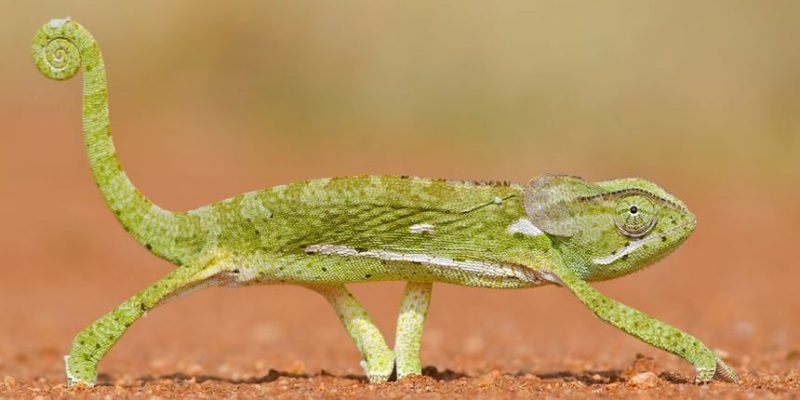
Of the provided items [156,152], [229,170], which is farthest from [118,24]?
[229,170]

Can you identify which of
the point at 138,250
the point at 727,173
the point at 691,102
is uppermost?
the point at 691,102

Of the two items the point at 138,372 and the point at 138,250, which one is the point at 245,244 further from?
the point at 138,250

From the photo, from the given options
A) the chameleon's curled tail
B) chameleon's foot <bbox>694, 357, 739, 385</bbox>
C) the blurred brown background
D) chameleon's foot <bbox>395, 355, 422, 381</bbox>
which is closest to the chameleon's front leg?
chameleon's foot <bbox>694, 357, 739, 385</bbox>

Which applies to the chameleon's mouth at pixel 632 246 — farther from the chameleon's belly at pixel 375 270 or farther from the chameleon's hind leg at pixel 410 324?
the chameleon's hind leg at pixel 410 324

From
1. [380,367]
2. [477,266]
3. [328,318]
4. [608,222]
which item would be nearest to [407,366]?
[380,367]

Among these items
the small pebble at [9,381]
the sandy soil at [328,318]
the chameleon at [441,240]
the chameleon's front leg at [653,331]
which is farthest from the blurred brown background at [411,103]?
the chameleon's front leg at [653,331]

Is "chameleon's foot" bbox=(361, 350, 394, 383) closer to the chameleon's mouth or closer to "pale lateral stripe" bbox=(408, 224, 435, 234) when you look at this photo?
"pale lateral stripe" bbox=(408, 224, 435, 234)
